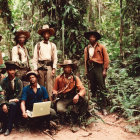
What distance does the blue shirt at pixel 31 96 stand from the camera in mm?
4872

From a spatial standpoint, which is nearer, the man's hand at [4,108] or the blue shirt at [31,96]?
the man's hand at [4,108]

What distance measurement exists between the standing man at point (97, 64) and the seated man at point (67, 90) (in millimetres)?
944

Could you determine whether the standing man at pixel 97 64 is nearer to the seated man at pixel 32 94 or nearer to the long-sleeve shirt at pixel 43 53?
the long-sleeve shirt at pixel 43 53

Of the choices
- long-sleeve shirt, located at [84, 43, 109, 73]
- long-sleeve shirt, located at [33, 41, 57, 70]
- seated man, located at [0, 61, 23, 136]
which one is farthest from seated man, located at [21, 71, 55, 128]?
long-sleeve shirt, located at [84, 43, 109, 73]

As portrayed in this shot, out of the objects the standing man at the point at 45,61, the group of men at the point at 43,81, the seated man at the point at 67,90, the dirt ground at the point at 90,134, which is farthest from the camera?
the standing man at the point at 45,61

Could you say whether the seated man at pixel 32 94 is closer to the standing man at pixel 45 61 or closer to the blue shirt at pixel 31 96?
the blue shirt at pixel 31 96

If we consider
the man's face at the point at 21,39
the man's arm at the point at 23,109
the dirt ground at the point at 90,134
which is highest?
the man's face at the point at 21,39

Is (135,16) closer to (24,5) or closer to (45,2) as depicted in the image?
(45,2)

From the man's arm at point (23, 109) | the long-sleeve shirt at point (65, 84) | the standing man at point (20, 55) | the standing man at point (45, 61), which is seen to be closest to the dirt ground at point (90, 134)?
the man's arm at point (23, 109)

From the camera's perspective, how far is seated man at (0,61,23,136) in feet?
15.1

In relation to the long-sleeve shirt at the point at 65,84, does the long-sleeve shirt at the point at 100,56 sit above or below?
above

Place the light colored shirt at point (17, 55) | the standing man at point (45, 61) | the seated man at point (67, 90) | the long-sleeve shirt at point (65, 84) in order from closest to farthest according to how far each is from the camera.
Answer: the seated man at point (67, 90), the long-sleeve shirt at point (65, 84), the light colored shirt at point (17, 55), the standing man at point (45, 61)

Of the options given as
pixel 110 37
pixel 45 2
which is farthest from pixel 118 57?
pixel 45 2

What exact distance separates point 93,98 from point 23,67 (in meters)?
2.45
